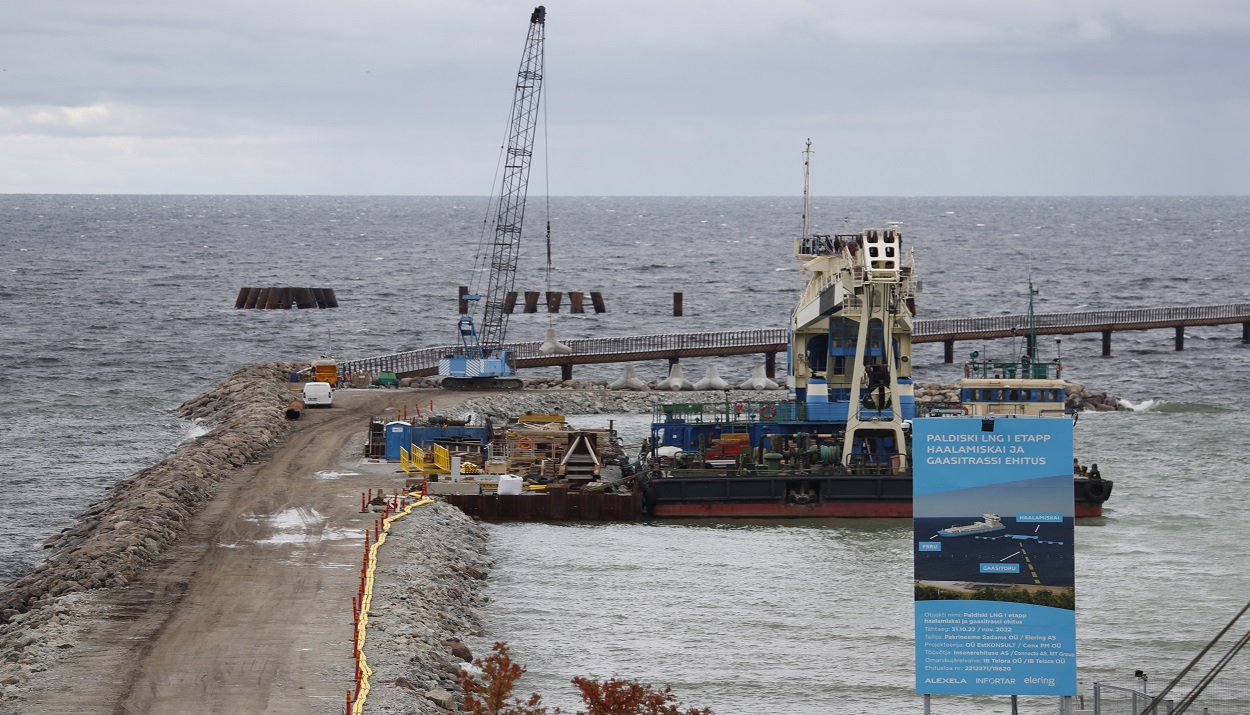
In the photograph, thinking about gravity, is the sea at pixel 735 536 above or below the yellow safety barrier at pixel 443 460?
below

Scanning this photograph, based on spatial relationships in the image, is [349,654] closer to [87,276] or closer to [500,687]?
[500,687]

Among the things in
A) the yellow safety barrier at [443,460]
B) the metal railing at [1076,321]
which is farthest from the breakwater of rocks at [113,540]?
the metal railing at [1076,321]

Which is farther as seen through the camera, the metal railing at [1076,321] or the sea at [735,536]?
the metal railing at [1076,321]

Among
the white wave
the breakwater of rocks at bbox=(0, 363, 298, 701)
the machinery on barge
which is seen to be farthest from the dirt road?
the white wave

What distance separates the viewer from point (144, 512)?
4134cm

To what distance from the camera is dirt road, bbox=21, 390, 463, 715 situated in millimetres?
26719

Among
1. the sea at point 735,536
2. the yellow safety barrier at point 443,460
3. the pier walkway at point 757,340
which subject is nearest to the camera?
the sea at point 735,536

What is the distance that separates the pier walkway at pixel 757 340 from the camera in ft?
275

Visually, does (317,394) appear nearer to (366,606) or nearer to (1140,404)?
(366,606)

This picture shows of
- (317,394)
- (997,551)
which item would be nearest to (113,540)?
(997,551)

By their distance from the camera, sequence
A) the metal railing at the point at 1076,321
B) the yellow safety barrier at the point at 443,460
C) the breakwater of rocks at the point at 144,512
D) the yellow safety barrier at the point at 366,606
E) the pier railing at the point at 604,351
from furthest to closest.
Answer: the metal railing at the point at 1076,321, the pier railing at the point at 604,351, the yellow safety barrier at the point at 443,460, the breakwater of rocks at the point at 144,512, the yellow safety barrier at the point at 366,606

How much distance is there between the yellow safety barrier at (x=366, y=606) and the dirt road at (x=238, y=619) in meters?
0.27

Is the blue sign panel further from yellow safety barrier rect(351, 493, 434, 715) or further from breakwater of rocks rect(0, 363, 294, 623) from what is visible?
breakwater of rocks rect(0, 363, 294, 623)

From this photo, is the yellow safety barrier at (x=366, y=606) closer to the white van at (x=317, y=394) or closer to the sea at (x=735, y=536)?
the sea at (x=735, y=536)
